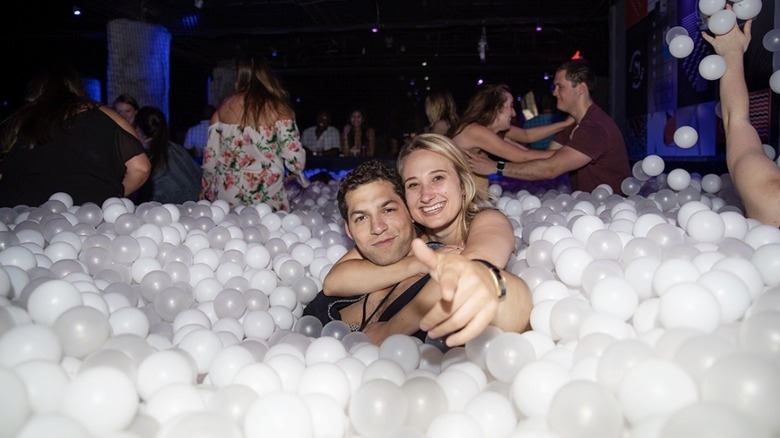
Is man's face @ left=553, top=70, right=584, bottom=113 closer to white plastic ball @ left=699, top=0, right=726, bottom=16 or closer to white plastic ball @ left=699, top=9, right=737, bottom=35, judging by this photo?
white plastic ball @ left=699, top=0, right=726, bottom=16

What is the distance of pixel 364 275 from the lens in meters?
1.77

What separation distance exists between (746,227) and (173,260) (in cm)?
203

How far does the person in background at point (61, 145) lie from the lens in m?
2.61

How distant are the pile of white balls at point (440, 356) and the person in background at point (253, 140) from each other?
1418 mm

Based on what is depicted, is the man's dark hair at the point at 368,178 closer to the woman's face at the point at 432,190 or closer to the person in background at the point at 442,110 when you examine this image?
the woman's face at the point at 432,190

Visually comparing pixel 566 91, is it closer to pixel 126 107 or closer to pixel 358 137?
pixel 126 107

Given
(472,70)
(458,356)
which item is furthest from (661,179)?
(472,70)

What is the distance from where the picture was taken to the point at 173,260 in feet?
7.20

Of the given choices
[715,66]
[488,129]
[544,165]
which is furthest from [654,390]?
[488,129]

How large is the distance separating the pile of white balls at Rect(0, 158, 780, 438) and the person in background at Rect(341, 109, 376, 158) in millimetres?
6075

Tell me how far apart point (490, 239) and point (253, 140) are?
2189 millimetres

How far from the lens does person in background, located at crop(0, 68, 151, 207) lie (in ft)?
8.57

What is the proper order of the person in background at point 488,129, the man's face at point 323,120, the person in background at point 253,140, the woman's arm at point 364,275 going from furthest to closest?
1. the man's face at point 323,120
2. the person in background at point 488,129
3. the person in background at point 253,140
4. the woman's arm at point 364,275

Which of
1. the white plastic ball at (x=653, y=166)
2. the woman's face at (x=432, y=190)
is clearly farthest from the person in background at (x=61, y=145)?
the white plastic ball at (x=653, y=166)
